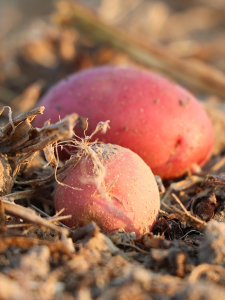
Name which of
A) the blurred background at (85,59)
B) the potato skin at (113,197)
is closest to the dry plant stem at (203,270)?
the potato skin at (113,197)

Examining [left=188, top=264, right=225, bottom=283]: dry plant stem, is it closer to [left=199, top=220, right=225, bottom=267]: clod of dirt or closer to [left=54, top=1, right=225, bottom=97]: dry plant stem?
[left=199, top=220, right=225, bottom=267]: clod of dirt

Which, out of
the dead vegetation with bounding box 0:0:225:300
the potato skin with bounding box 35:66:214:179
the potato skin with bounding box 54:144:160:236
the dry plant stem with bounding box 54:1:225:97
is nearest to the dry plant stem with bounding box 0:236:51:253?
the dead vegetation with bounding box 0:0:225:300

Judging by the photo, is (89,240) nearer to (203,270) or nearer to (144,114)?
(203,270)

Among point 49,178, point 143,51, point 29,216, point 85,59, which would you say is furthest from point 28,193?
point 143,51

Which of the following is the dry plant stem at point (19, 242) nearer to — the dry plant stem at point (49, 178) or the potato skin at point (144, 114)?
the dry plant stem at point (49, 178)

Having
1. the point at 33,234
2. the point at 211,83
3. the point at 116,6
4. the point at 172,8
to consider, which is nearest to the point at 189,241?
the point at 33,234

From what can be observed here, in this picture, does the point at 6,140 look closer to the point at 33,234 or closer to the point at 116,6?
the point at 33,234
